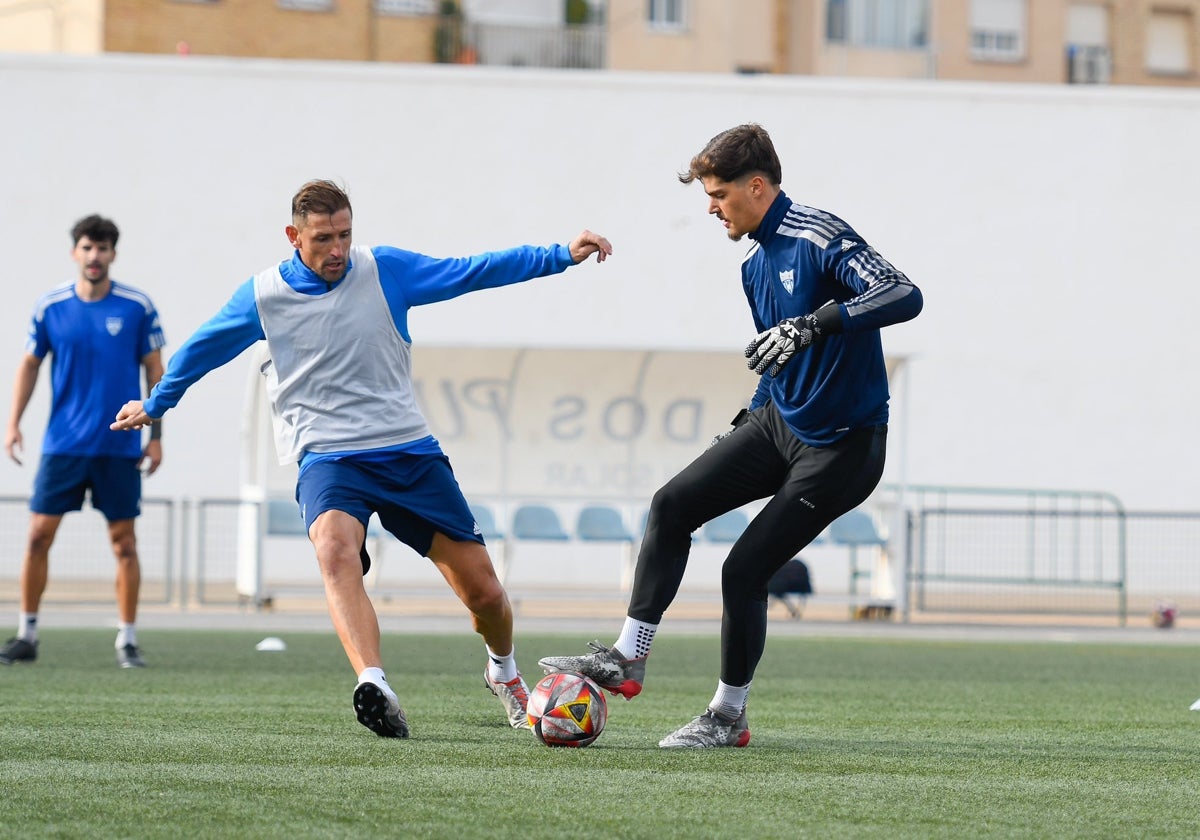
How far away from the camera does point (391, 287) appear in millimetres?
6383

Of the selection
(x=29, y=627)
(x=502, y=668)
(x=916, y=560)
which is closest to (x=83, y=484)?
(x=29, y=627)

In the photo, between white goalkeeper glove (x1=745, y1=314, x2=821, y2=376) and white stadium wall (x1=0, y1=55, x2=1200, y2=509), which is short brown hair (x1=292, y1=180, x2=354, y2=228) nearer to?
white goalkeeper glove (x1=745, y1=314, x2=821, y2=376)

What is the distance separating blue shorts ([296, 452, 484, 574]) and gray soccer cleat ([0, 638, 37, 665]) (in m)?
4.25

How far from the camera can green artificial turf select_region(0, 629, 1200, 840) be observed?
14.6ft

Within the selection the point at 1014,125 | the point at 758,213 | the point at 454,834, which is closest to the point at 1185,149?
the point at 1014,125

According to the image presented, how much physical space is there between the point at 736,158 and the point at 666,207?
1752cm

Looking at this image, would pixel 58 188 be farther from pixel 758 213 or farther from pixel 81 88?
pixel 758 213

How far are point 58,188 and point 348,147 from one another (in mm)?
3808

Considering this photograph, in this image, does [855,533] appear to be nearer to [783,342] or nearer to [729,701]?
[729,701]

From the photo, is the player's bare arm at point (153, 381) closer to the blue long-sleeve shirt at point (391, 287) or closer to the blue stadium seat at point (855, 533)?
the blue long-sleeve shirt at point (391, 287)

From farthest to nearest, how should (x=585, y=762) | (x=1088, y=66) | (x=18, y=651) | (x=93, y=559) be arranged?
(x=1088, y=66) → (x=93, y=559) → (x=18, y=651) → (x=585, y=762)

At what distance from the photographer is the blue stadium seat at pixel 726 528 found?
17.4m

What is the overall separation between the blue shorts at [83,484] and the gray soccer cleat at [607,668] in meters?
4.39

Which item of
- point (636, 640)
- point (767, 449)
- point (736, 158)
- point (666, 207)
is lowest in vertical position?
point (636, 640)
